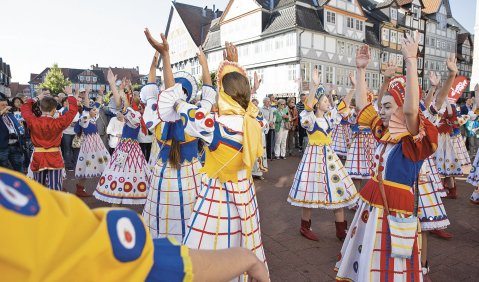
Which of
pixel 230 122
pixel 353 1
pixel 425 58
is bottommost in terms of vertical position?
pixel 230 122

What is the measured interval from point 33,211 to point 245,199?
198cm

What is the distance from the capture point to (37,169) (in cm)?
520

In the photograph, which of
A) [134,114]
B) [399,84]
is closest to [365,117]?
[399,84]

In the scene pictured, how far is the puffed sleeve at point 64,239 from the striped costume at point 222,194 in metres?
1.63

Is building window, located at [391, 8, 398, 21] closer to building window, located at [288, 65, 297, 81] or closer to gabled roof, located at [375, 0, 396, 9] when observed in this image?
gabled roof, located at [375, 0, 396, 9]

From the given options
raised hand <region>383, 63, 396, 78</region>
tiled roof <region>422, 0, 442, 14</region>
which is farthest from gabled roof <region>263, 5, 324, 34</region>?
raised hand <region>383, 63, 396, 78</region>

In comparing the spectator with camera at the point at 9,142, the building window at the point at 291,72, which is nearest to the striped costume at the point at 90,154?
the spectator with camera at the point at 9,142

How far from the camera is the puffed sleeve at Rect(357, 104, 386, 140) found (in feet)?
9.80

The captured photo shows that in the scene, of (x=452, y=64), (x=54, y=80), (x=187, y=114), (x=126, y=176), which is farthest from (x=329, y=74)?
(x=54, y=80)

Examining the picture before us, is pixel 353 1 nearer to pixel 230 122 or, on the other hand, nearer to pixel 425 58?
pixel 425 58

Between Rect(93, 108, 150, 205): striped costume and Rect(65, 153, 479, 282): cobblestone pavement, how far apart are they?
1200mm

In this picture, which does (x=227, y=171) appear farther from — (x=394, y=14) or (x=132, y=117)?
(x=394, y=14)

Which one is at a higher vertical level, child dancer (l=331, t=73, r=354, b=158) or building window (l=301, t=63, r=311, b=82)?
building window (l=301, t=63, r=311, b=82)

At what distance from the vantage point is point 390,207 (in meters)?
2.68
